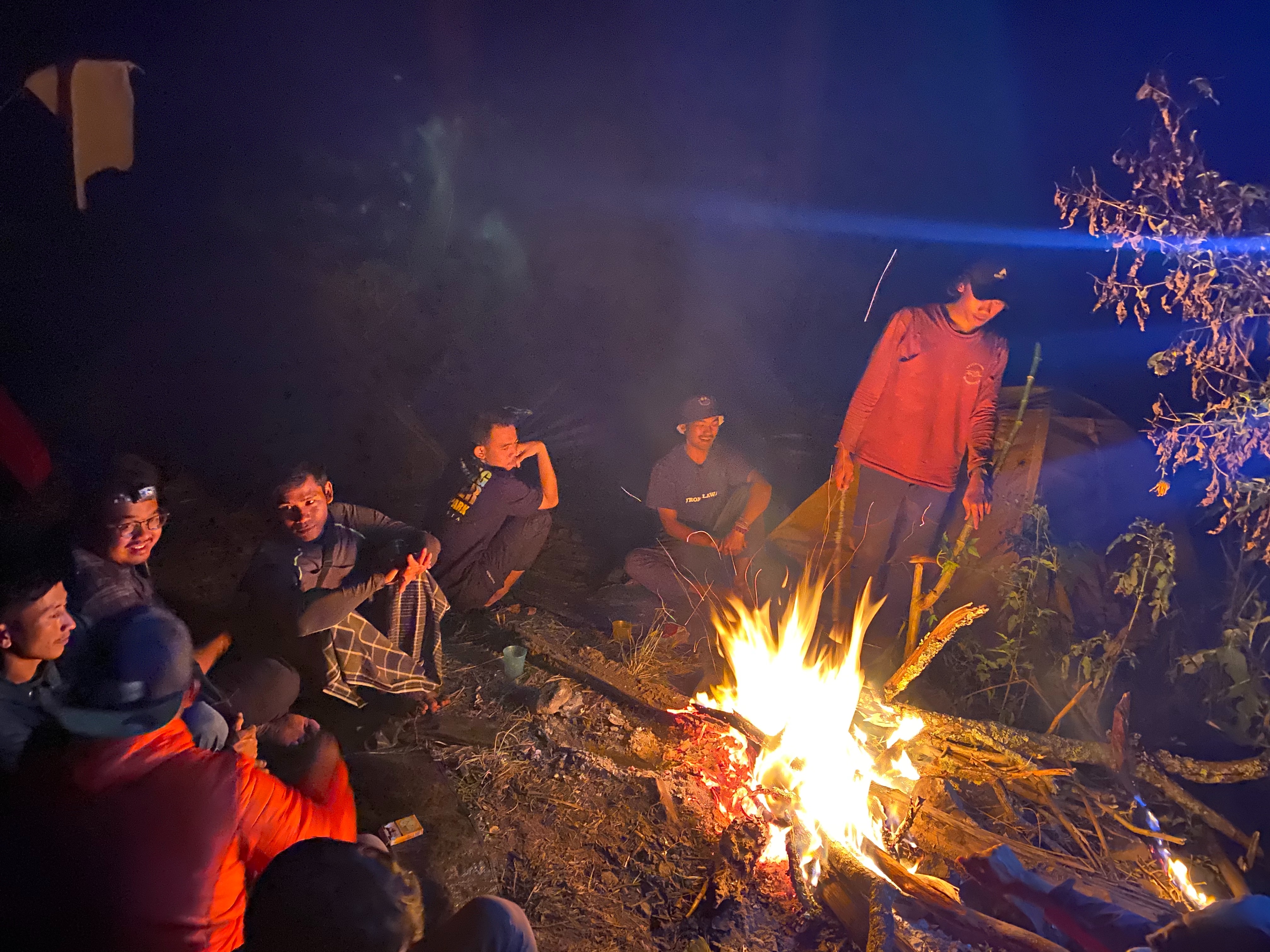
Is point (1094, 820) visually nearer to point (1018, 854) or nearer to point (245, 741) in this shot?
point (1018, 854)

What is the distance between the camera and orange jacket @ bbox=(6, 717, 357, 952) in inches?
81.4

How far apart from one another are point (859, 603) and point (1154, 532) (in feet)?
7.99

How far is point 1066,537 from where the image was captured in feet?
20.2

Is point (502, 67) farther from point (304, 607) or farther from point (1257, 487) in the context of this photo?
point (1257, 487)

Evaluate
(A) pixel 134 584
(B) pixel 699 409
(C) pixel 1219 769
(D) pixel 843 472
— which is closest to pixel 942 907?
(C) pixel 1219 769

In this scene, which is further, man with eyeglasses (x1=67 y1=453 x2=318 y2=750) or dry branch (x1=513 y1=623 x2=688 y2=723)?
dry branch (x1=513 y1=623 x2=688 y2=723)

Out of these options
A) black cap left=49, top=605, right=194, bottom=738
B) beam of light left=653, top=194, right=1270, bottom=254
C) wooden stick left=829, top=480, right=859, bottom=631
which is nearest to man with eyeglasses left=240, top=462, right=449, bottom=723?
black cap left=49, top=605, right=194, bottom=738

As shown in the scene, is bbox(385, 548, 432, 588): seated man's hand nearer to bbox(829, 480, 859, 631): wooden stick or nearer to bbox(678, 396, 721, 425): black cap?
bbox(678, 396, 721, 425): black cap

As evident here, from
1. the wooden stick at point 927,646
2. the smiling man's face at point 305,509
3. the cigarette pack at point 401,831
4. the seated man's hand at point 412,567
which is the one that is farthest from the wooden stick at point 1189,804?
the smiling man's face at point 305,509

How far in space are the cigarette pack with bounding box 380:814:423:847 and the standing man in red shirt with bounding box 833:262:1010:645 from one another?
14.0 ft

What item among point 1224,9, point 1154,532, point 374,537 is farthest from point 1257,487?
point 374,537

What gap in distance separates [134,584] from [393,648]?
1.54 metres

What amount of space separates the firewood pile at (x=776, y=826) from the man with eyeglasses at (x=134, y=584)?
1.08 metres

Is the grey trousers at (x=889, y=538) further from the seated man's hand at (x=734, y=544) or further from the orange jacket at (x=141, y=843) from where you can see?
the orange jacket at (x=141, y=843)
